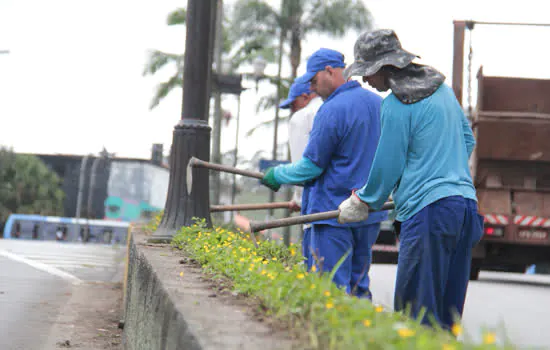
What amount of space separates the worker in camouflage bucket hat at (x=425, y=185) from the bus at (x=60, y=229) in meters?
48.4

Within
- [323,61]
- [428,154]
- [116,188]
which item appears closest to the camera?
[428,154]

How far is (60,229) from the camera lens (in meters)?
53.3

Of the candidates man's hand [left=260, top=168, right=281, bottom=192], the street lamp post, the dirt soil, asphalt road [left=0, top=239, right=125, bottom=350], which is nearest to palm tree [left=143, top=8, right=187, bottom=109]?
asphalt road [left=0, top=239, right=125, bottom=350]

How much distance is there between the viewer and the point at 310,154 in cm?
511

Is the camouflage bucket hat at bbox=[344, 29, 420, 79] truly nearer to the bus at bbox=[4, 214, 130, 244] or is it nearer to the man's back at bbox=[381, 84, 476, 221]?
the man's back at bbox=[381, 84, 476, 221]

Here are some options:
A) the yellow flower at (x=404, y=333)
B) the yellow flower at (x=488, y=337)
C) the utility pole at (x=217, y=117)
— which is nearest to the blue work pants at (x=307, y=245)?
the yellow flower at (x=404, y=333)

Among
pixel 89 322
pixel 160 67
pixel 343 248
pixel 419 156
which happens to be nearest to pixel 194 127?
pixel 89 322

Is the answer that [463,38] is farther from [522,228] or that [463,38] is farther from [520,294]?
[520,294]

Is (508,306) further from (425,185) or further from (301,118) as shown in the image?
(425,185)

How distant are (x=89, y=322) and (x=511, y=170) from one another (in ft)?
30.1

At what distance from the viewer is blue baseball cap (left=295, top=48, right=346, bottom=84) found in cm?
538

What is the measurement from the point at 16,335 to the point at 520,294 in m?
7.96

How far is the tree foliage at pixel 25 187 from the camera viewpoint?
69.9 m

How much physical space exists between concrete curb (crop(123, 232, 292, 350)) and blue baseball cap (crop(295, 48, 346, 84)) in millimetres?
1336
